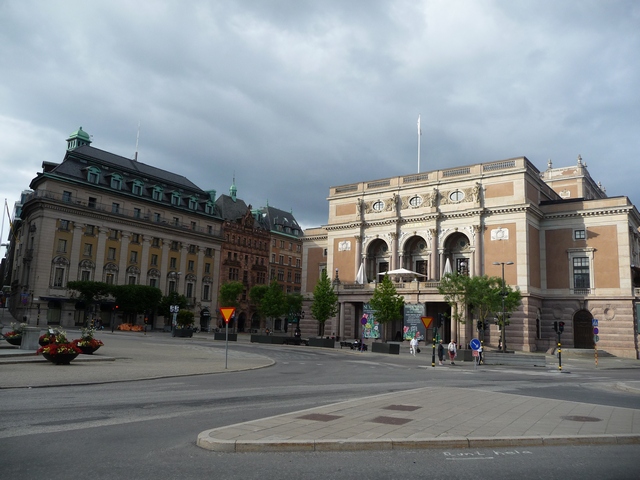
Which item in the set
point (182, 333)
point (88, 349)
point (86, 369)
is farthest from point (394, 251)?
point (86, 369)

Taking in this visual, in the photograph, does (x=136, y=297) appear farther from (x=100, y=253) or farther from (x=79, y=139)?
(x=79, y=139)

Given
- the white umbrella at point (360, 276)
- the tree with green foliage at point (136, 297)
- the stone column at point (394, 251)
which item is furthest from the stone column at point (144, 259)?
the stone column at point (394, 251)

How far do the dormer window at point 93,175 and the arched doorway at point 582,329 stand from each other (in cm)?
6555

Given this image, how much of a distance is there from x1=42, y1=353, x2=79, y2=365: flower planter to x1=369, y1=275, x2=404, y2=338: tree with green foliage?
3874 cm

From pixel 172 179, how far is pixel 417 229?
4909 cm

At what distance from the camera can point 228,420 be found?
10852 mm

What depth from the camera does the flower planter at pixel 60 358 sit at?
22.0m

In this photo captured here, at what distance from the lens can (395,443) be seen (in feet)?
28.4

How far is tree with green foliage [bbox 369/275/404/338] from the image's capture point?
187 ft

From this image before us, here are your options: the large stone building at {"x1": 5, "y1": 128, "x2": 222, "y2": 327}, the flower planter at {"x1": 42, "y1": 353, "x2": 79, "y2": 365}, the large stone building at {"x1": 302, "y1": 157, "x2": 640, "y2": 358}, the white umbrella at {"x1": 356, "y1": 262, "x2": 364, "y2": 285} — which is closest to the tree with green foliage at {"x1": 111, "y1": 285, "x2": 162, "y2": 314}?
the large stone building at {"x1": 5, "y1": 128, "x2": 222, "y2": 327}

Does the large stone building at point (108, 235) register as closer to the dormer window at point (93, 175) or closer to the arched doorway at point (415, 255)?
the dormer window at point (93, 175)

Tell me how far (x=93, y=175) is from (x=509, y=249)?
57855 mm

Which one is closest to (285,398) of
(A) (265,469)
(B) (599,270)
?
(A) (265,469)

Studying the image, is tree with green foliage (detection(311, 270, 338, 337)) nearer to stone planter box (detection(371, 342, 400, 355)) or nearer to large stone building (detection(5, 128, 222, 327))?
stone planter box (detection(371, 342, 400, 355))
